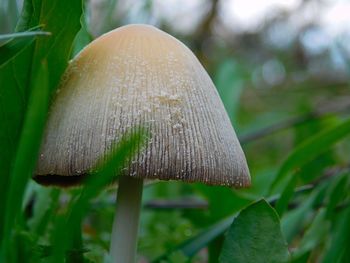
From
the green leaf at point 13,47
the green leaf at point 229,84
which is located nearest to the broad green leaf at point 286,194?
the green leaf at point 13,47

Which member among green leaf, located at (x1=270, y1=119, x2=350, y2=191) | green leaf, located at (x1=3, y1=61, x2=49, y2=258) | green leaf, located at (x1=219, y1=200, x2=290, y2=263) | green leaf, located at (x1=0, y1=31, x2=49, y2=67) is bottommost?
green leaf, located at (x1=219, y1=200, x2=290, y2=263)

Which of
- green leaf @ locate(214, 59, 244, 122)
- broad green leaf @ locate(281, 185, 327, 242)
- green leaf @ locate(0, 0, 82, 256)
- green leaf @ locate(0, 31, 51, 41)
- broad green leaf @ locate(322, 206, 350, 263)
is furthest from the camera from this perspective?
green leaf @ locate(214, 59, 244, 122)

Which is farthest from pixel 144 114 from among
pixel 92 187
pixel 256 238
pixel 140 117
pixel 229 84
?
pixel 229 84

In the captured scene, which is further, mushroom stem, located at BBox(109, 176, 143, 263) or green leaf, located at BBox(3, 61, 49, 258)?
mushroom stem, located at BBox(109, 176, 143, 263)

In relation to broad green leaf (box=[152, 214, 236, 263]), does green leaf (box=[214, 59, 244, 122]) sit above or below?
above

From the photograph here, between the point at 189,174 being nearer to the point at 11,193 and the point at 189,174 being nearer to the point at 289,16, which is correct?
the point at 11,193

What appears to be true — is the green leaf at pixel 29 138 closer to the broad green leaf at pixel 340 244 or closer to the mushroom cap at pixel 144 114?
the mushroom cap at pixel 144 114

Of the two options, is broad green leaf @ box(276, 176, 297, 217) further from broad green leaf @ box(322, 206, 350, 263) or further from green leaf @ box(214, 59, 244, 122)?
green leaf @ box(214, 59, 244, 122)

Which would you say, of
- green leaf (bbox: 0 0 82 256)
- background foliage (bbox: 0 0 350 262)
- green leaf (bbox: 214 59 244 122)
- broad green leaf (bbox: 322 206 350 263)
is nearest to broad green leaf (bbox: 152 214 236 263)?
background foliage (bbox: 0 0 350 262)
